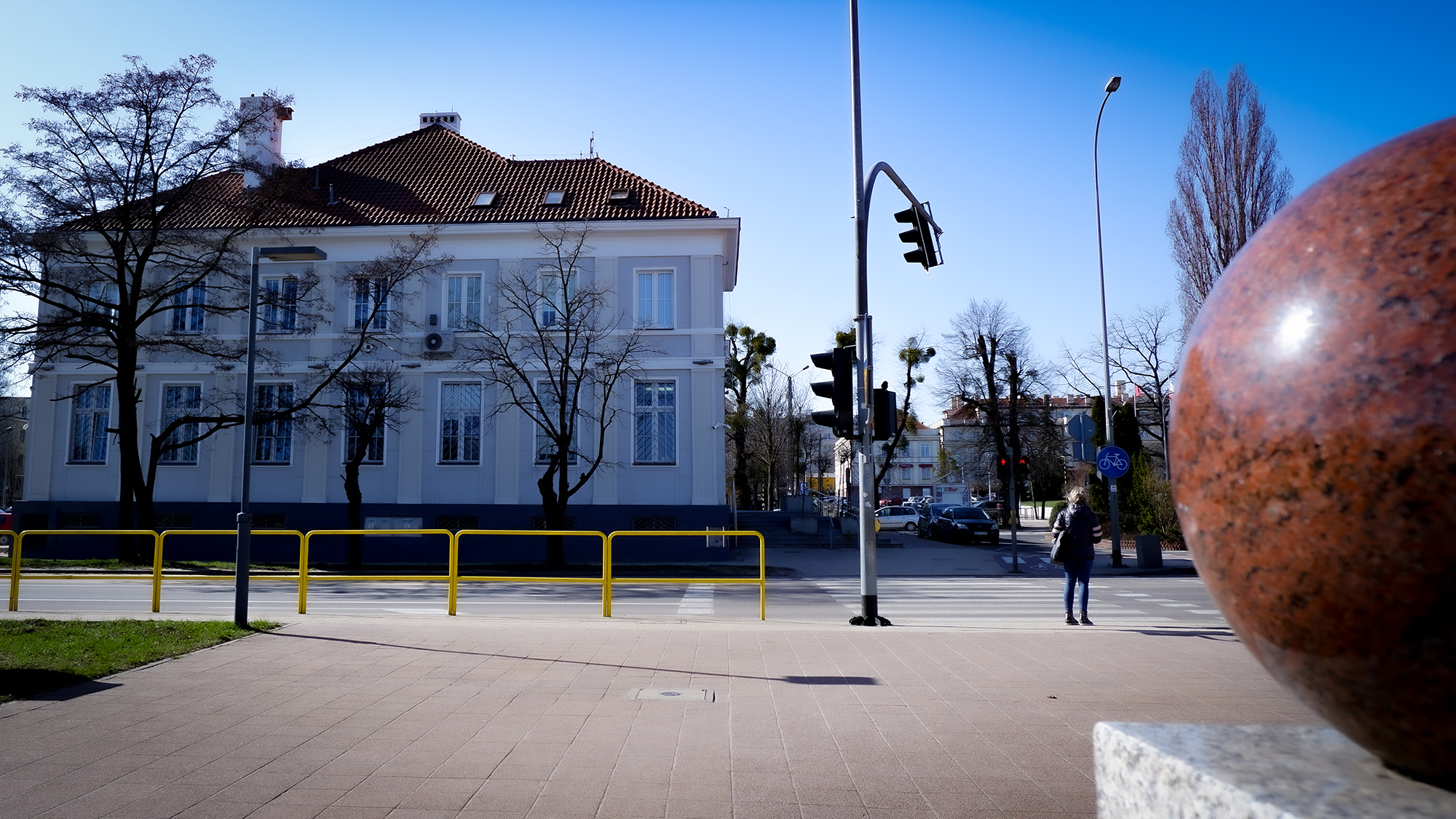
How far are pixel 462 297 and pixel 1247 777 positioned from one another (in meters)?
29.2

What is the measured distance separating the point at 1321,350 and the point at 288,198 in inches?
1134

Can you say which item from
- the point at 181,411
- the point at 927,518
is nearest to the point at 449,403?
the point at 181,411

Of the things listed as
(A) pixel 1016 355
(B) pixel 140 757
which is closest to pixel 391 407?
(B) pixel 140 757

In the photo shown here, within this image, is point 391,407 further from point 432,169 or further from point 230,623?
point 230,623

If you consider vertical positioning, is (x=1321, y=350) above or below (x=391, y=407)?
below

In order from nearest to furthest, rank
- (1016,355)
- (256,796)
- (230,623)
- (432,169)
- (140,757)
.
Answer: (256,796) → (140,757) → (230,623) → (432,169) → (1016,355)

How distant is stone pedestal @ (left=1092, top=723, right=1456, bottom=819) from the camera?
7.32ft

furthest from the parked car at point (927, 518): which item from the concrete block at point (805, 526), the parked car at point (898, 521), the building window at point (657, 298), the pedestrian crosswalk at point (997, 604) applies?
the pedestrian crosswalk at point (997, 604)

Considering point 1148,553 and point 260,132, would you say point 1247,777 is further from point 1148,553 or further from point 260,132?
point 260,132

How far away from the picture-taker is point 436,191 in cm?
3111

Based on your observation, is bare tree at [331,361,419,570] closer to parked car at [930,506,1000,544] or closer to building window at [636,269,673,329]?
building window at [636,269,673,329]

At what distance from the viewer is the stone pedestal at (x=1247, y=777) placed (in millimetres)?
2230

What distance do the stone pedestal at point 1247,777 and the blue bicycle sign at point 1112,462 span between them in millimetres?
20971

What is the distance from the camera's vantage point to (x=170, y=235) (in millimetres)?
25344
